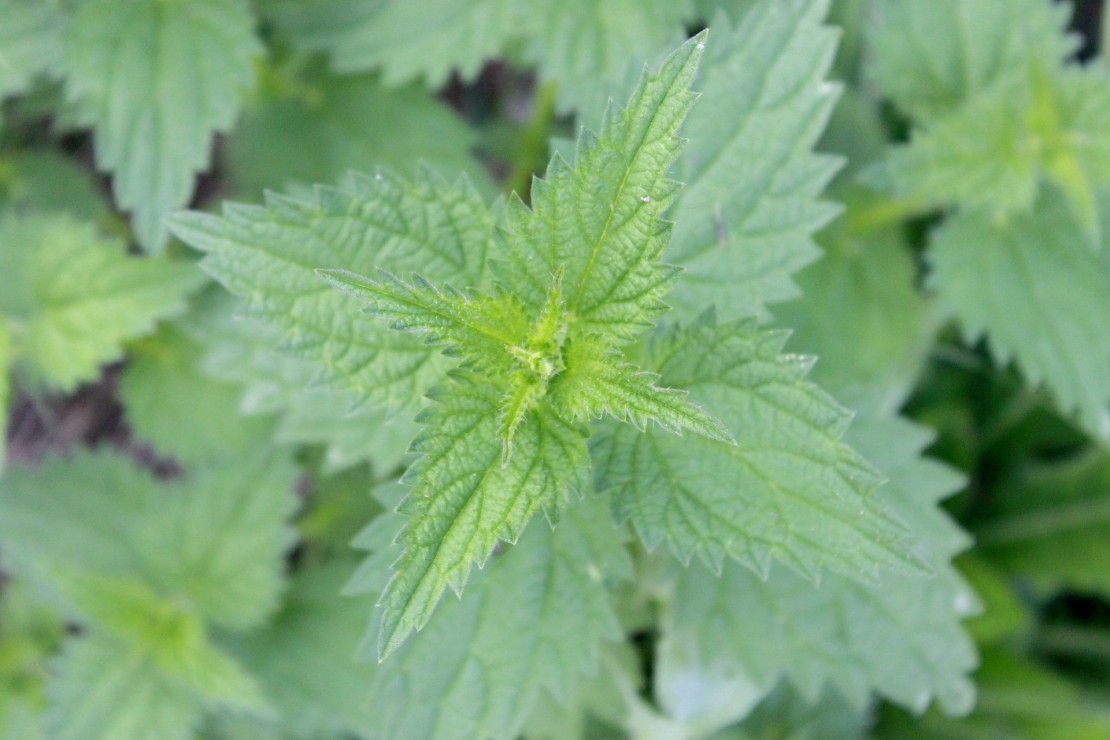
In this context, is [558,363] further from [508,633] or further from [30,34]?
[30,34]

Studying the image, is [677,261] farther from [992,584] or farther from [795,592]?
[992,584]

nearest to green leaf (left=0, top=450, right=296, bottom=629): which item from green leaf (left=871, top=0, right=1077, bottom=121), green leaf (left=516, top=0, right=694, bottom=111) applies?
green leaf (left=516, top=0, right=694, bottom=111)

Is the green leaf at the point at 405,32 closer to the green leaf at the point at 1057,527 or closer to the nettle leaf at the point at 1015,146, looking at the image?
the nettle leaf at the point at 1015,146

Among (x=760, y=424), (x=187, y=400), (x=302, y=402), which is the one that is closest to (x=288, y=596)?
(x=187, y=400)

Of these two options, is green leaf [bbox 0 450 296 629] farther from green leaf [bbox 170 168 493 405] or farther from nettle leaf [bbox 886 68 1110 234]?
nettle leaf [bbox 886 68 1110 234]

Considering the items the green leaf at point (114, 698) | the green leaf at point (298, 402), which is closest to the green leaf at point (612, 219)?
the green leaf at point (298, 402)

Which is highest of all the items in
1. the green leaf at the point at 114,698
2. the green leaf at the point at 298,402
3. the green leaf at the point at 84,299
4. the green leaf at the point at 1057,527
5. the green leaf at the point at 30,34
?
the green leaf at the point at 1057,527

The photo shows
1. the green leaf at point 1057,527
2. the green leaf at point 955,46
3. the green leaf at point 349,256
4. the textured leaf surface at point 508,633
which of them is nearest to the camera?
the green leaf at point 349,256

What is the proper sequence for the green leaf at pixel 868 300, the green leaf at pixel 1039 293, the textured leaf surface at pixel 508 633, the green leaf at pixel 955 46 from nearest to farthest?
the textured leaf surface at pixel 508 633
the green leaf at pixel 1039 293
the green leaf at pixel 955 46
the green leaf at pixel 868 300
